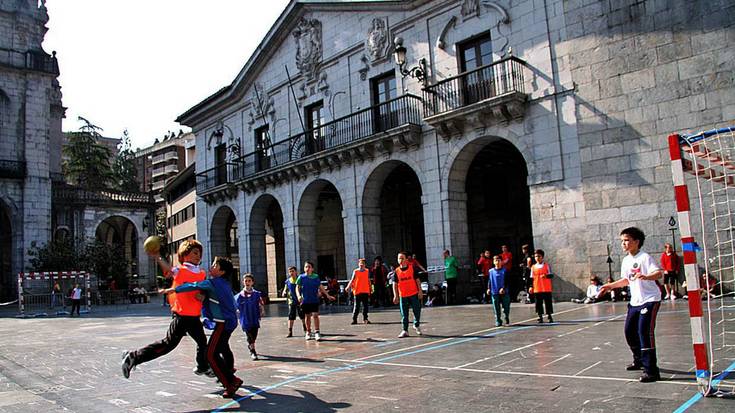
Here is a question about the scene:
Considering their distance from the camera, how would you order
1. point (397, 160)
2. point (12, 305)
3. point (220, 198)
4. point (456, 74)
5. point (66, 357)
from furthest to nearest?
1. point (12, 305)
2. point (220, 198)
3. point (397, 160)
4. point (456, 74)
5. point (66, 357)

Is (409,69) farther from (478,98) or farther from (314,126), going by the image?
(314,126)

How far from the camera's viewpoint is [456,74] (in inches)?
787

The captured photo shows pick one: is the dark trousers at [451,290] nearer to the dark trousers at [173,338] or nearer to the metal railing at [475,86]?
the metal railing at [475,86]

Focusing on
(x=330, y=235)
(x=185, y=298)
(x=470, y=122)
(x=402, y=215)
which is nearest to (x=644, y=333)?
(x=185, y=298)

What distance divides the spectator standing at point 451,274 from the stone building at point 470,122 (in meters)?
0.81

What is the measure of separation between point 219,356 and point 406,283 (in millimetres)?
5588

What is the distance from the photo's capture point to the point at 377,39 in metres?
22.8

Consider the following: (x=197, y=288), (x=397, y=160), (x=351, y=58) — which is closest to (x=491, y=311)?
(x=397, y=160)

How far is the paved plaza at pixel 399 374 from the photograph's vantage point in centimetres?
579

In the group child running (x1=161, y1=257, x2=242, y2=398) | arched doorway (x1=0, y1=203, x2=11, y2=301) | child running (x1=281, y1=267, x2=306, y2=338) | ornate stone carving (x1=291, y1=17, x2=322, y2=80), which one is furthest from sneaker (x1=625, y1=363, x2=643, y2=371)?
arched doorway (x1=0, y1=203, x2=11, y2=301)

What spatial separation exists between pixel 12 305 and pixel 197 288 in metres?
32.7

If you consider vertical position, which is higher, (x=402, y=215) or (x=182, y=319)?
(x=402, y=215)

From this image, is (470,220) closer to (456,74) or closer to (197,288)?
(456,74)

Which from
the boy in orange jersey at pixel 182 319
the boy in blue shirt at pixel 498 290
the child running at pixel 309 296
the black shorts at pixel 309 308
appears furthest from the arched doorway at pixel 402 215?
the boy in orange jersey at pixel 182 319
